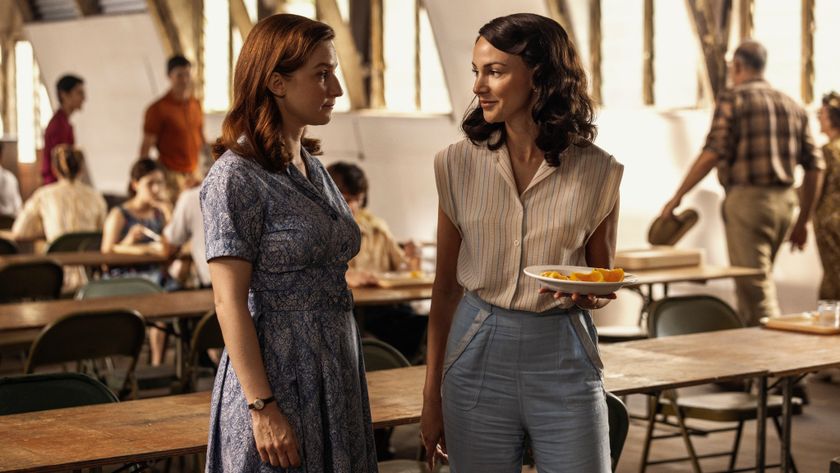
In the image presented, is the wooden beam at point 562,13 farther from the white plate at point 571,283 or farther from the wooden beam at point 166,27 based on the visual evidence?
the white plate at point 571,283

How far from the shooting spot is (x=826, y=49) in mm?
7332

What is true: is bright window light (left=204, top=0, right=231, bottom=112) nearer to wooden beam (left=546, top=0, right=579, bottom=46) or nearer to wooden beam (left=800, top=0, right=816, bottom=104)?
wooden beam (left=546, top=0, right=579, bottom=46)

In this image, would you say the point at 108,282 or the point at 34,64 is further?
the point at 34,64

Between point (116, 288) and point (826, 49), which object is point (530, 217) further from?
point (826, 49)

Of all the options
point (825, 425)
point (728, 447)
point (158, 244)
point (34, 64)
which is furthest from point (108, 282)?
point (34, 64)

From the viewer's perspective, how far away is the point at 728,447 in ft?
18.4

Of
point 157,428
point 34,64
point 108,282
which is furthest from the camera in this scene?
point 34,64

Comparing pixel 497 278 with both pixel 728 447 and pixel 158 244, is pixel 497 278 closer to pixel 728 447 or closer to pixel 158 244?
pixel 728 447

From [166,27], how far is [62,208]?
4.72 m

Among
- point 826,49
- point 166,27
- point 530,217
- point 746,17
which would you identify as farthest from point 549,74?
point 166,27

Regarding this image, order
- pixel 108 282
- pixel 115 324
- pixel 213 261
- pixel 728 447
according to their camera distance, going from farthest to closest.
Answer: pixel 108 282
pixel 728 447
pixel 115 324
pixel 213 261

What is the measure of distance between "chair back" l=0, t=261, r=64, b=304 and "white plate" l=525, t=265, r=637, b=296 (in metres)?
4.88

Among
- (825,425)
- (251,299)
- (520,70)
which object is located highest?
(520,70)

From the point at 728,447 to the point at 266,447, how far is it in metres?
3.80
